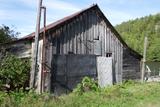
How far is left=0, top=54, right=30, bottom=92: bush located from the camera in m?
17.9

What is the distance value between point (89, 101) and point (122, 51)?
1046 centimetres

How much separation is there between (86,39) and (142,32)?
12709cm

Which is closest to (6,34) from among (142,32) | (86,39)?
(86,39)

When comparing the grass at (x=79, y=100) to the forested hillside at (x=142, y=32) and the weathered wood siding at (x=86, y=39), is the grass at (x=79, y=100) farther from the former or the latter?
the forested hillside at (x=142, y=32)

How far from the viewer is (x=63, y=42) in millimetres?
20359

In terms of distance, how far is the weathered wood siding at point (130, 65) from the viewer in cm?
2475

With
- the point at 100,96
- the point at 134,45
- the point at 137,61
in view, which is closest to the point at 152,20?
the point at 134,45

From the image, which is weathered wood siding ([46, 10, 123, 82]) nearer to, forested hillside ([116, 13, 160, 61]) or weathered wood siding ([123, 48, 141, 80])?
weathered wood siding ([123, 48, 141, 80])

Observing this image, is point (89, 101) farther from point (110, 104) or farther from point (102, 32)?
point (102, 32)

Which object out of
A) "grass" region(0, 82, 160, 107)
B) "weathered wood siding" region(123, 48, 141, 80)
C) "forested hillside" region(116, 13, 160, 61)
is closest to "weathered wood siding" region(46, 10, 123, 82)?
"weathered wood siding" region(123, 48, 141, 80)

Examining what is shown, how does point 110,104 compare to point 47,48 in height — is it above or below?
below

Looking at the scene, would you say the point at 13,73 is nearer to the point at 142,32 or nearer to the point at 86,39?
the point at 86,39

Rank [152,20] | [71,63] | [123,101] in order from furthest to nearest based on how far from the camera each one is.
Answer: [152,20]
[71,63]
[123,101]

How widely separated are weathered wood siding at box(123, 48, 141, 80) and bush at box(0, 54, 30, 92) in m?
8.34
